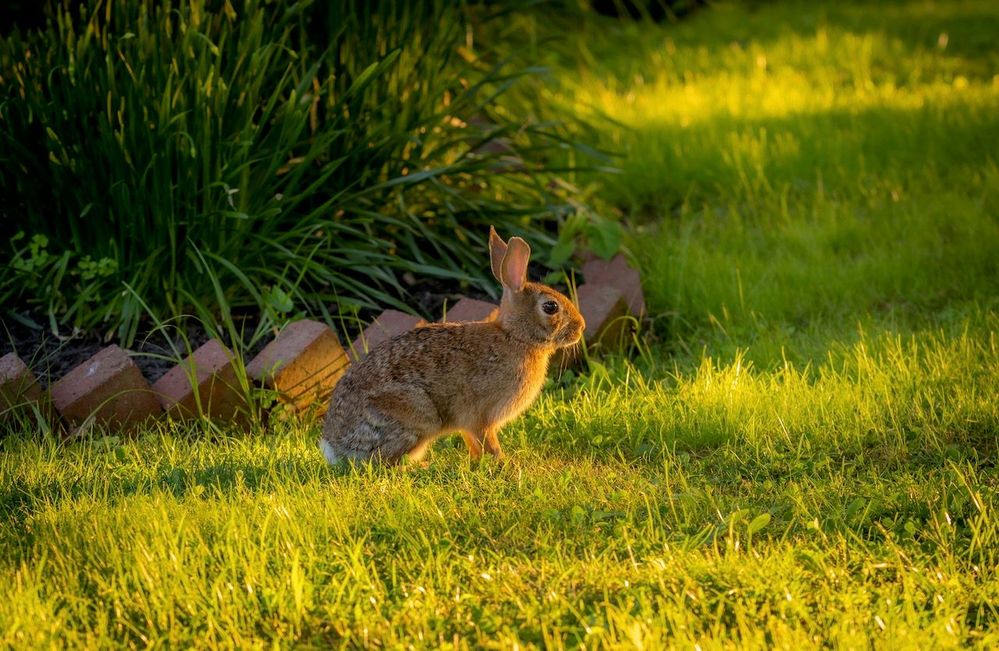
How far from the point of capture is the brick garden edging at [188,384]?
4902 mm

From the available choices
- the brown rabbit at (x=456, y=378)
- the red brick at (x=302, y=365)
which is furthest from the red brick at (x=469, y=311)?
the brown rabbit at (x=456, y=378)

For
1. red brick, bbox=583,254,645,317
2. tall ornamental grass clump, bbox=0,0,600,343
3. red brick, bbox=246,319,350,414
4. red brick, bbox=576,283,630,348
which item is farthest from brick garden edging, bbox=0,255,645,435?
red brick, bbox=583,254,645,317

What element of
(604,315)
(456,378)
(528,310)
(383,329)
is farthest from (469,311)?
(456,378)

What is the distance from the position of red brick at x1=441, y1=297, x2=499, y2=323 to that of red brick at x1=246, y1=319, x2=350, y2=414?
587mm

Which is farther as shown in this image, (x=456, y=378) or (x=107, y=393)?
(x=107, y=393)

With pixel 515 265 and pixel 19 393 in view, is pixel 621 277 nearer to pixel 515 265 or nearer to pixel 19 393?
pixel 515 265

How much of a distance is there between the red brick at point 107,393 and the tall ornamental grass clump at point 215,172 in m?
0.29

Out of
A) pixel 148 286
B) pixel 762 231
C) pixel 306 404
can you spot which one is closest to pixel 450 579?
pixel 306 404

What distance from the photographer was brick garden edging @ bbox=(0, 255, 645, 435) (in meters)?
4.90

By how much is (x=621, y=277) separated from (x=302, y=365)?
1762mm

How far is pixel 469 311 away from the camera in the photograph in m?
5.64

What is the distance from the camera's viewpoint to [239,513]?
3871mm

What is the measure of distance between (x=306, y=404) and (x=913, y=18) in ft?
29.0

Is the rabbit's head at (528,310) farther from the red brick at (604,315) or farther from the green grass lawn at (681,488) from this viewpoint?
the red brick at (604,315)
